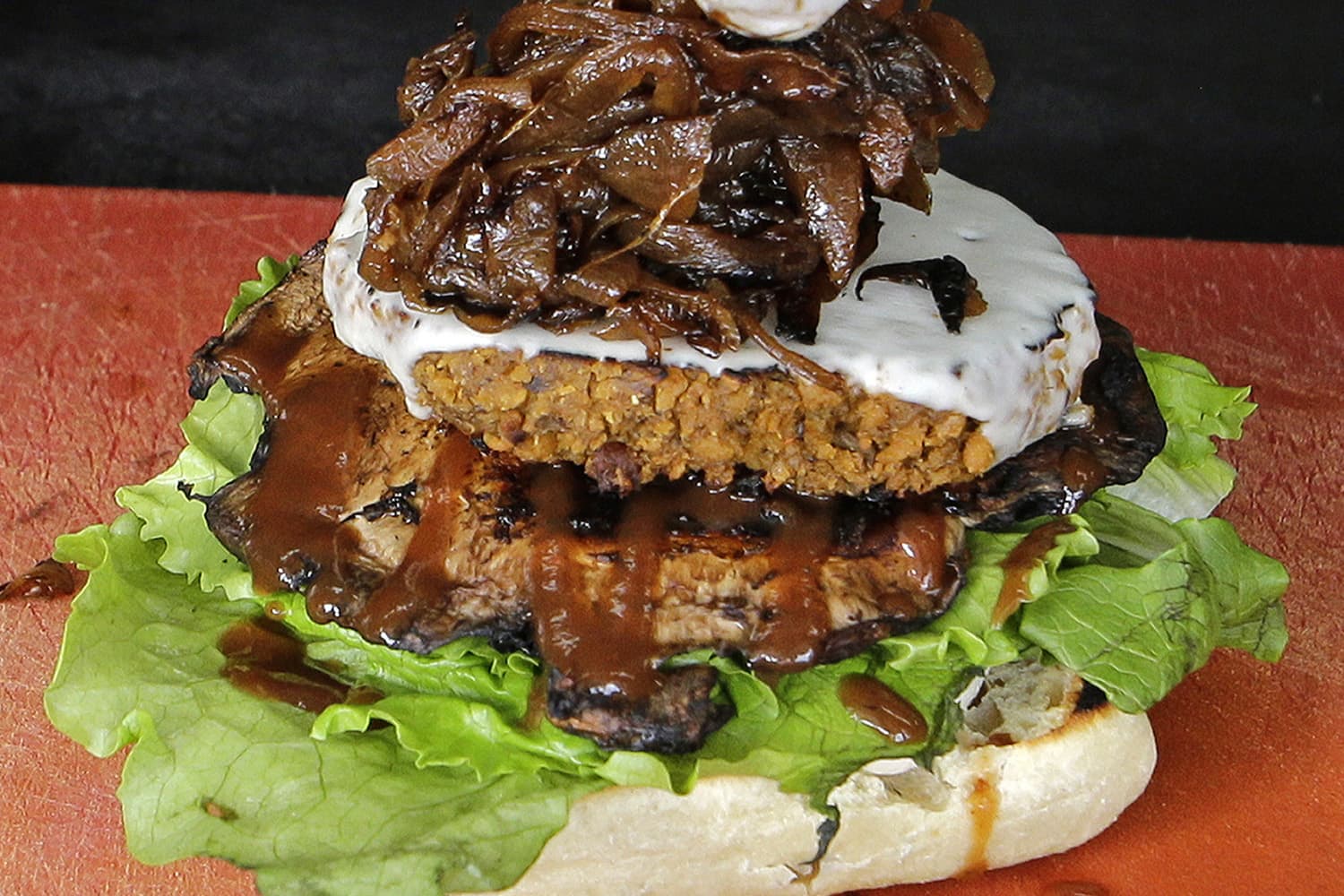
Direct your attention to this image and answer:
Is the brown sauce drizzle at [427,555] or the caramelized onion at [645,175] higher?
the caramelized onion at [645,175]

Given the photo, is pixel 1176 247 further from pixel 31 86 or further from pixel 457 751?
pixel 31 86

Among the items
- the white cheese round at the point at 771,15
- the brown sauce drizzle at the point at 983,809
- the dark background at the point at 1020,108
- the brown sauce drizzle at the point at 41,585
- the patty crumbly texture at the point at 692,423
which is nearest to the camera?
the white cheese round at the point at 771,15

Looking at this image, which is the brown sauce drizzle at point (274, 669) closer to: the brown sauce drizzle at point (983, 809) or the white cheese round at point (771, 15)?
the brown sauce drizzle at point (983, 809)

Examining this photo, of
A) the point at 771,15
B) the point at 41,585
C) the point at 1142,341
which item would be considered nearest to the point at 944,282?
the point at 771,15

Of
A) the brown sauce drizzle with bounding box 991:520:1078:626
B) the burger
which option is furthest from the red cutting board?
the brown sauce drizzle with bounding box 991:520:1078:626

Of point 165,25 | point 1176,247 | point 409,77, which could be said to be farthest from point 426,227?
point 165,25

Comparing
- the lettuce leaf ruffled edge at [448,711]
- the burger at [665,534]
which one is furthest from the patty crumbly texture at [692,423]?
the lettuce leaf ruffled edge at [448,711]
